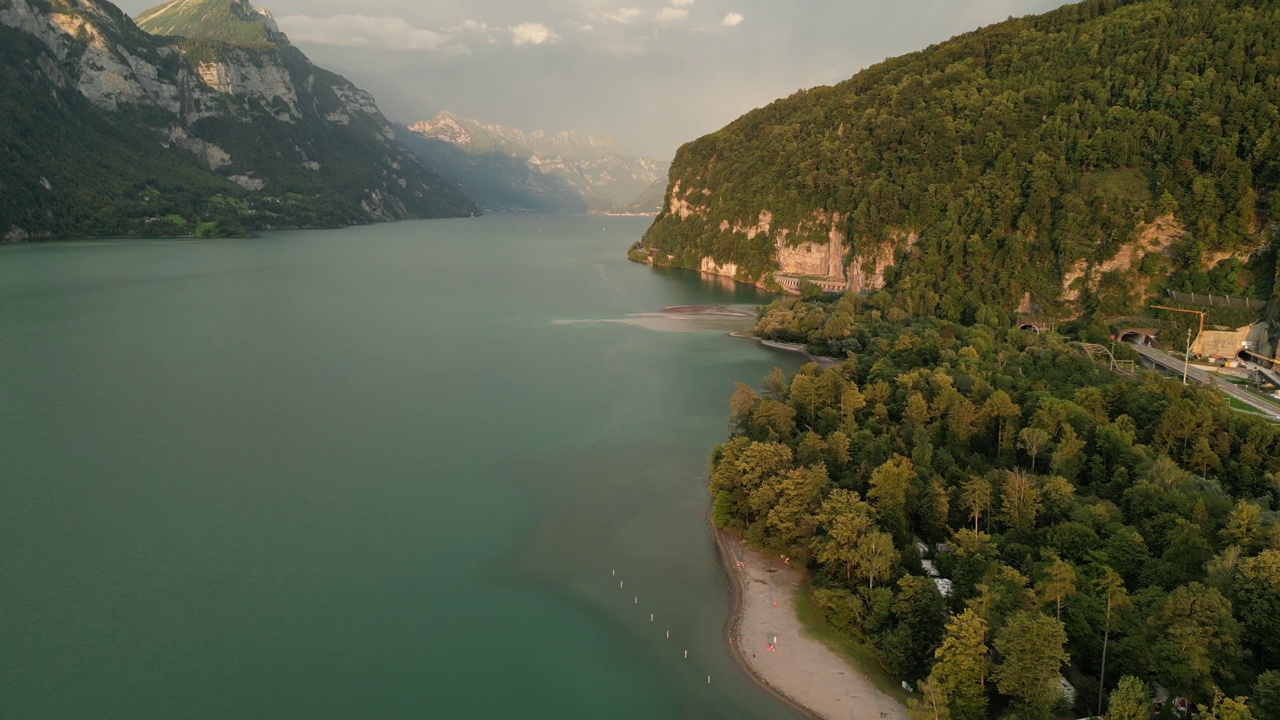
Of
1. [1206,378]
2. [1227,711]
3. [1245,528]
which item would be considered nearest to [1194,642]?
[1227,711]

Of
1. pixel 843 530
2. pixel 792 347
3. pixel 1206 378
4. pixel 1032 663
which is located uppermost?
pixel 843 530

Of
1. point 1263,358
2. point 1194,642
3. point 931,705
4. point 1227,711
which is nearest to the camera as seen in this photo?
point 1227,711

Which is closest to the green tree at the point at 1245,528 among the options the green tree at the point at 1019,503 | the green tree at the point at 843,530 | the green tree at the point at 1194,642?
the green tree at the point at 1194,642

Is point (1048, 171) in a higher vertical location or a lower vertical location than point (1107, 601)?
higher

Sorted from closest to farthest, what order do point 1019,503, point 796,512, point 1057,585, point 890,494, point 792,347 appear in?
1. point 1057,585
2. point 1019,503
3. point 796,512
4. point 890,494
5. point 792,347

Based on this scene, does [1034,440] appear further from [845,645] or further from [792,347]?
[792,347]

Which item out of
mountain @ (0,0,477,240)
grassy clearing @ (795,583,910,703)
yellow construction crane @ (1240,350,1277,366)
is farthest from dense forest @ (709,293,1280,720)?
mountain @ (0,0,477,240)
